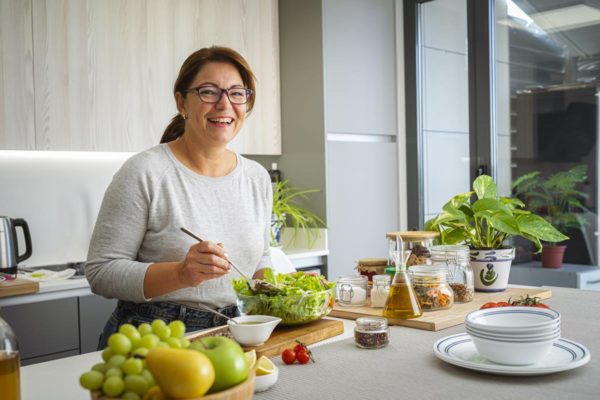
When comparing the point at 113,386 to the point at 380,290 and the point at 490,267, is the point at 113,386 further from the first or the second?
the point at 490,267

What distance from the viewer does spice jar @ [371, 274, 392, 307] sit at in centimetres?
178

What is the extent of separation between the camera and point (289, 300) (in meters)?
1.53

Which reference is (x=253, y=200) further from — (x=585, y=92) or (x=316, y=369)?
(x=585, y=92)

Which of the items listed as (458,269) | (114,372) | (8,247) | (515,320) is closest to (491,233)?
(458,269)

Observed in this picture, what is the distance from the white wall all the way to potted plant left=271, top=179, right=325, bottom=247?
90cm

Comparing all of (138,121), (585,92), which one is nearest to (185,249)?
(138,121)

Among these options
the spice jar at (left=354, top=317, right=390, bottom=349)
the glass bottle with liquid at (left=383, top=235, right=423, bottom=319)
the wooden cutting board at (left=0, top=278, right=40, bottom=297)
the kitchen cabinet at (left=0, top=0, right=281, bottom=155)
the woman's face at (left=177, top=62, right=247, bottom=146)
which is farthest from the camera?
the kitchen cabinet at (left=0, top=0, right=281, bottom=155)

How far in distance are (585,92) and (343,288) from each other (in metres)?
2.32

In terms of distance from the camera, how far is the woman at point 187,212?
1748 mm

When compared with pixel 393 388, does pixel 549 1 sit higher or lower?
higher

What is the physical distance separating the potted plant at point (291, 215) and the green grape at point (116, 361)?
8.73 feet

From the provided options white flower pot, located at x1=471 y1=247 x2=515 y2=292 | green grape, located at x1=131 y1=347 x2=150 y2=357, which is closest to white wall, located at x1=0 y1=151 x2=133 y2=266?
white flower pot, located at x1=471 y1=247 x2=515 y2=292

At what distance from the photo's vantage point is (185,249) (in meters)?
1.85

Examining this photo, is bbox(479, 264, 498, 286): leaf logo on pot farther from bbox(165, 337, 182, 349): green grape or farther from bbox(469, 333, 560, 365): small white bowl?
bbox(165, 337, 182, 349): green grape
